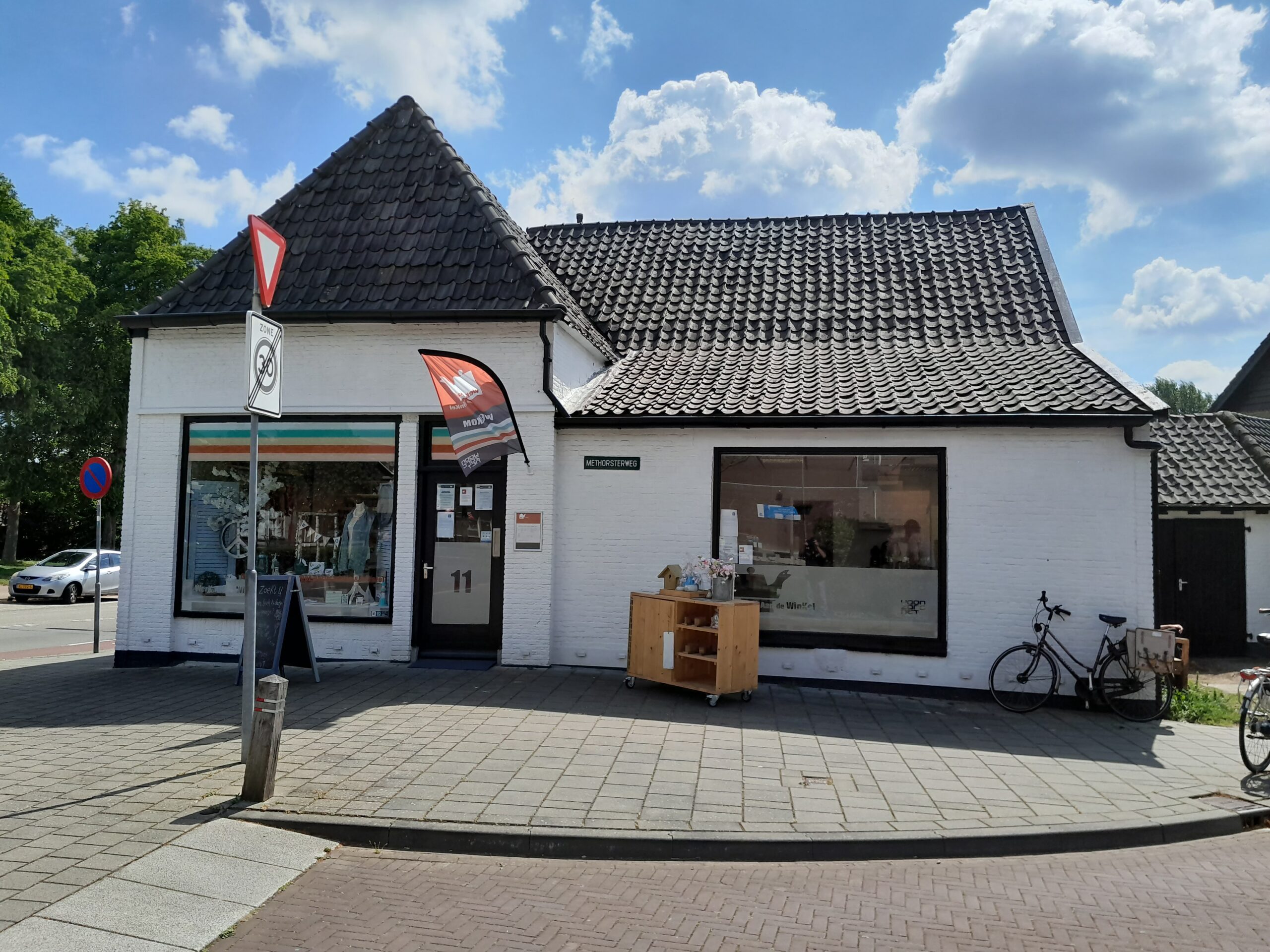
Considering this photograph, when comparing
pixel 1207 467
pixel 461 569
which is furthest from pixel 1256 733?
pixel 1207 467

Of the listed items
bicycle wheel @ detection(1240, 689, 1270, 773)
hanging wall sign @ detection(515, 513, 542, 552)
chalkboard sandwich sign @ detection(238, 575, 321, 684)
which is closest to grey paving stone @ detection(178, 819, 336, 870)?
chalkboard sandwich sign @ detection(238, 575, 321, 684)

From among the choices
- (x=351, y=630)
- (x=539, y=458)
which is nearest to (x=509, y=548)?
(x=539, y=458)

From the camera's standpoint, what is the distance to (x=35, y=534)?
37125mm

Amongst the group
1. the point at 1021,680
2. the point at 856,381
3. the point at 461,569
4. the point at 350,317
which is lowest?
the point at 1021,680

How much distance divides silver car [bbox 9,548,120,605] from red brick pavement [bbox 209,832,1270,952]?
20249 mm

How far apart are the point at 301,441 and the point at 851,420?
6.82 m

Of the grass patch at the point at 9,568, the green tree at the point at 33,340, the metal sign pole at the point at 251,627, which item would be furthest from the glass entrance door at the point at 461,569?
the green tree at the point at 33,340

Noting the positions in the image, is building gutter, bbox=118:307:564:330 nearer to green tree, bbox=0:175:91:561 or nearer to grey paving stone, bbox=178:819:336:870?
grey paving stone, bbox=178:819:336:870

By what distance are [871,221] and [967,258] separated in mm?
2179

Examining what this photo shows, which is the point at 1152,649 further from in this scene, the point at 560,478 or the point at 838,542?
the point at 560,478

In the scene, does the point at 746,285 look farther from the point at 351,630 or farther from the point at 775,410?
the point at 351,630

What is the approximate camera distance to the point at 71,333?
3053cm

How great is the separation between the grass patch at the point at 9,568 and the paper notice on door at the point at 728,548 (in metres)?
24.5

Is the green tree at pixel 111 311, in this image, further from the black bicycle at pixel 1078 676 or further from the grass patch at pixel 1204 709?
the grass patch at pixel 1204 709
